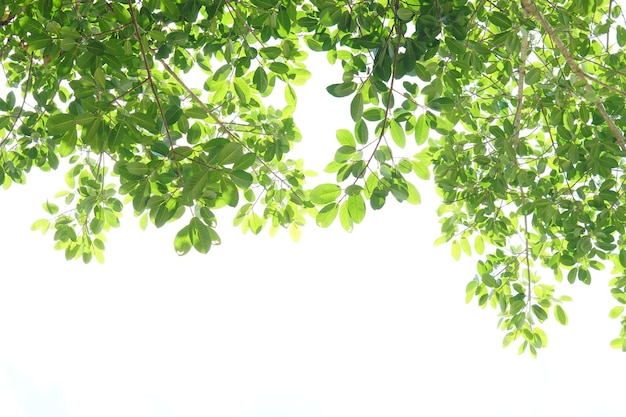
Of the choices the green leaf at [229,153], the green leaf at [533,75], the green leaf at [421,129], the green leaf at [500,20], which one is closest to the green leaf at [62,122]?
the green leaf at [229,153]

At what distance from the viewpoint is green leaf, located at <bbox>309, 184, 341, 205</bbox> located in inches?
58.5

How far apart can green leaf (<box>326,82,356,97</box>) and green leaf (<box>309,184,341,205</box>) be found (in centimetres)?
25

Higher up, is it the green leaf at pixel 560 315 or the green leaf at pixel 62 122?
the green leaf at pixel 560 315

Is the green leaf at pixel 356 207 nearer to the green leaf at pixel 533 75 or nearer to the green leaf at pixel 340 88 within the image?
the green leaf at pixel 340 88

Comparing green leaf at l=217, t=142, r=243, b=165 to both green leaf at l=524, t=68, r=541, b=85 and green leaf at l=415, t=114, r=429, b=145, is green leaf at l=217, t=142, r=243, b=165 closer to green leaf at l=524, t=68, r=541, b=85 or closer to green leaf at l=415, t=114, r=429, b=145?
green leaf at l=415, t=114, r=429, b=145

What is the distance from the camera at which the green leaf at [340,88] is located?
60.2 inches

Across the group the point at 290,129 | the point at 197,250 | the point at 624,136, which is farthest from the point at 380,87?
the point at 624,136

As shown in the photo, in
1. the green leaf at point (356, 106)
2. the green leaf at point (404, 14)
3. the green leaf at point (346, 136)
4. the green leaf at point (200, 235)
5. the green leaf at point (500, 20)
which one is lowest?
the green leaf at point (200, 235)

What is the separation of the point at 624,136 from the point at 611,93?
19 cm

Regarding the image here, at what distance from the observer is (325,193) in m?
1.49

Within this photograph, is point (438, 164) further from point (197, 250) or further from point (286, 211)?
point (197, 250)

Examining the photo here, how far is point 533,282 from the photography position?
114 inches

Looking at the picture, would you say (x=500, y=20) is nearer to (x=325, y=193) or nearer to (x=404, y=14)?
(x=404, y=14)

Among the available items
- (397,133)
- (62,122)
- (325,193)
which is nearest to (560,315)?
(397,133)
